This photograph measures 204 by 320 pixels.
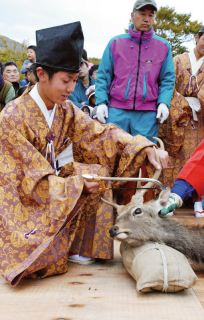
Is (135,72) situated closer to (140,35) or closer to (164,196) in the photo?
(140,35)

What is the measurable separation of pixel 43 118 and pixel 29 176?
19.5 inches

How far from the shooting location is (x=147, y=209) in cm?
230

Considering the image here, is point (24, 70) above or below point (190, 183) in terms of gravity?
above

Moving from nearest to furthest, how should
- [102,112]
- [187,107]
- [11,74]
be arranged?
[102,112] < [187,107] < [11,74]

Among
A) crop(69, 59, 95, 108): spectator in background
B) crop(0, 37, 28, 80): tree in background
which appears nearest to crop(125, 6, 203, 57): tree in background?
crop(0, 37, 28, 80): tree in background

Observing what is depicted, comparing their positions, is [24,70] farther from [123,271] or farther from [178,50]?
[178,50]

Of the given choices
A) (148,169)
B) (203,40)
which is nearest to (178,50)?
(203,40)

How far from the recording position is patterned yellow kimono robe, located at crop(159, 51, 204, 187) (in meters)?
4.12

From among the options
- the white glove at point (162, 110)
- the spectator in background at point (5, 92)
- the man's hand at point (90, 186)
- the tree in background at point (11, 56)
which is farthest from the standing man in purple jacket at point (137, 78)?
the tree in background at point (11, 56)

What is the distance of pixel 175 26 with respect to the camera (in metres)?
16.0

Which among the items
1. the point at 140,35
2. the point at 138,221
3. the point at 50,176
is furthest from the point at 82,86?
the point at 138,221

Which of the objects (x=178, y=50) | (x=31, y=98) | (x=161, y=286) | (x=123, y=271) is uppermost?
(x=178, y=50)

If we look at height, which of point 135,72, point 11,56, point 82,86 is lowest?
point 82,86

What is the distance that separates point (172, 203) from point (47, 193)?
0.94 meters
